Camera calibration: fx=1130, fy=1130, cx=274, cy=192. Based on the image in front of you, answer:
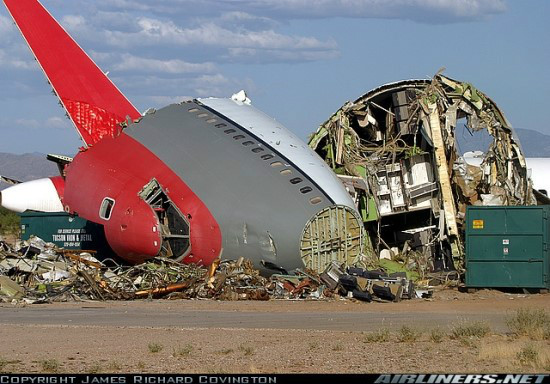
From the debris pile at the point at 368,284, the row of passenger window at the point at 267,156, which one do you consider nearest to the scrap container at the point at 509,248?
the debris pile at the point at 368,284

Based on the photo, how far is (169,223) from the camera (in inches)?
1156

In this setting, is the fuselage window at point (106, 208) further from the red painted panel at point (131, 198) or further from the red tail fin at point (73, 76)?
the red tail fin at point (73, 76)

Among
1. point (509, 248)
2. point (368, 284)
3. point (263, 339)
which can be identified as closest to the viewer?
point (263, 339)

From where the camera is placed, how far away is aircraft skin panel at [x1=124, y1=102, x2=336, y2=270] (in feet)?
90.9

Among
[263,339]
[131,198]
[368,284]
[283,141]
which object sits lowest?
[263,339]

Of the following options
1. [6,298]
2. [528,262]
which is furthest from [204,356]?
[528,262]

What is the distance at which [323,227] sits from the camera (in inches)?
1103

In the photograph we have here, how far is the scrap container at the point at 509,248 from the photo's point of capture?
2814 cm

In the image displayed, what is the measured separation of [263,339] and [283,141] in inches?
535

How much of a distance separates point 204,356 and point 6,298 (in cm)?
1219

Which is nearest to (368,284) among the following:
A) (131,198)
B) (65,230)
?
(131,198)

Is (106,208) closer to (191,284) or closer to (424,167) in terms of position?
(191,284)

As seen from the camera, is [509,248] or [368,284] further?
[509,248]

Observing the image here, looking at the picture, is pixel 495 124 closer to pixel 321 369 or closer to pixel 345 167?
pixel 345 167
